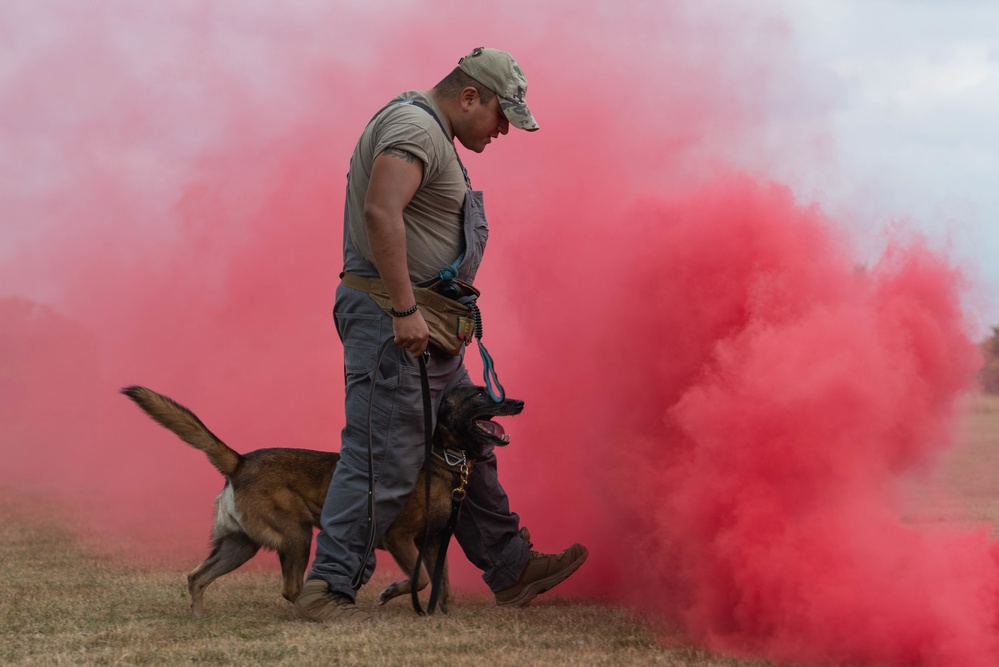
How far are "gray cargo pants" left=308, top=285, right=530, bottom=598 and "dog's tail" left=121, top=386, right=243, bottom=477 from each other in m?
0.74

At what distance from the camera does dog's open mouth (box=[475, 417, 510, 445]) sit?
496cm

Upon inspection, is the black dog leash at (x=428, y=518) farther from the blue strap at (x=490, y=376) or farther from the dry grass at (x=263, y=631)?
the blue strap at (x=490, y=376)

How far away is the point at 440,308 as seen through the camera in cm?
459

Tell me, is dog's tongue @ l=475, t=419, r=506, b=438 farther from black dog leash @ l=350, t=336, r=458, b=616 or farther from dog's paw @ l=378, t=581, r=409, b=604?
dog's paw @ l=378, t=581, r=409, b=604

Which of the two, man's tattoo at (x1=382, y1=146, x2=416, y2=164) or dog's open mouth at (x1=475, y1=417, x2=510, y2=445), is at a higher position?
man's tattoo at (x1=382, y1=146, x2=416, y2=164)

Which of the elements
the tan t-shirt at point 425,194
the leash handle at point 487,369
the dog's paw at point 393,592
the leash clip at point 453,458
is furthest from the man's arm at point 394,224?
the dog's paw at point 393,592

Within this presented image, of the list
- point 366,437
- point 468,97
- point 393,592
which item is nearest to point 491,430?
point 366,437

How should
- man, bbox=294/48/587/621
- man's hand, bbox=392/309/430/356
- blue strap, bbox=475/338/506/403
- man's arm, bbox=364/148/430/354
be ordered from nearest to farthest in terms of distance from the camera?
man's arm, bbox=364/148/430/354 < man's hand, bbox=392/309/430/356 < man, bbox=294/48/587/621 < blue strap, bbox=475/338/506/403

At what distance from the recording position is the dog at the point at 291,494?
498cm

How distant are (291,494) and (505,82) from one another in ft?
7.04

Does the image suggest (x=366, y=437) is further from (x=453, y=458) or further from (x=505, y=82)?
(x=505, y=82)

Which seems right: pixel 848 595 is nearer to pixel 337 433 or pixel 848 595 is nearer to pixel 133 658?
pixel 133 658

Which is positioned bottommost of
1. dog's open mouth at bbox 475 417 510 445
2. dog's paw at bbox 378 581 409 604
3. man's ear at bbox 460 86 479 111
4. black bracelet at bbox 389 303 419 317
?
dog's paw at bbox 378 581 409 604

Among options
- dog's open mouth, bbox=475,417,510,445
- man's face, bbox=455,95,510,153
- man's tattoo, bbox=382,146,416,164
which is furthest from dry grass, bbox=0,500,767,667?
man's face, bbox=455,95,510,153
